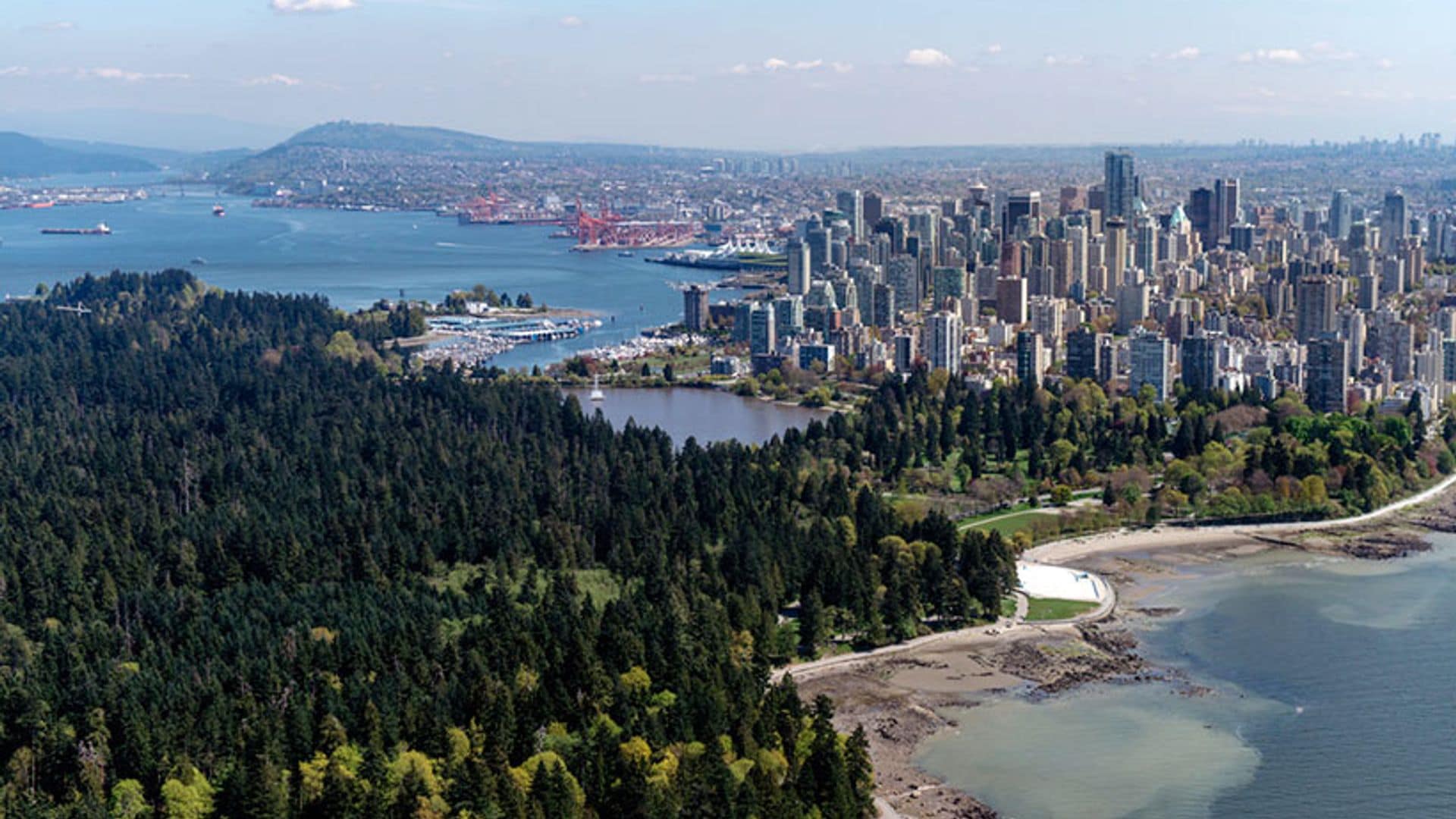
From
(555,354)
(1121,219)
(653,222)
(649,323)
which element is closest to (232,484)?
(555,354)

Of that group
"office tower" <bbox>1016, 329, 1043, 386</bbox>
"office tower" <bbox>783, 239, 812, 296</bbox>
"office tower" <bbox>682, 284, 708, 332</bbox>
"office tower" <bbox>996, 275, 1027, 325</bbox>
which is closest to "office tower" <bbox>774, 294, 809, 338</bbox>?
"office tower" <bbox>682, 284, 708, 332</bbox>

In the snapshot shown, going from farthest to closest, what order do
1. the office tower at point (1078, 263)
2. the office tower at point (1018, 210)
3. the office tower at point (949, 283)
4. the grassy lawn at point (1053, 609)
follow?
the office tower at point (1018, 210), the office tower at point (1078, 263), the office tower at point (949, 283), the grassy lawn at point (1053, 609)

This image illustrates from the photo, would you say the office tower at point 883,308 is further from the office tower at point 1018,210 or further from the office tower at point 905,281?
the office tower at point 1018,210

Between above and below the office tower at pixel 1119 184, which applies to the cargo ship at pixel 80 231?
below

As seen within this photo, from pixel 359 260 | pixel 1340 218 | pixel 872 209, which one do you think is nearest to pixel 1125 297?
pixel 872 209

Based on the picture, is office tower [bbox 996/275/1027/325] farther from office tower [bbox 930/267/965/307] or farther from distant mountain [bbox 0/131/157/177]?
distant mountain [bbox 0/131/157/177]

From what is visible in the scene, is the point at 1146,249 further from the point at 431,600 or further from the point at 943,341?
the point at 431,600

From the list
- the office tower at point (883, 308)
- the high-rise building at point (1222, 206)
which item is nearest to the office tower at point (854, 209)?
the high-rise building at point (1222, 206)
